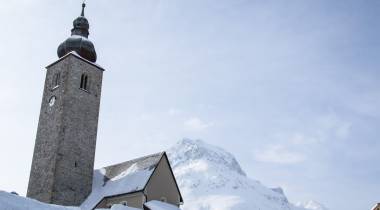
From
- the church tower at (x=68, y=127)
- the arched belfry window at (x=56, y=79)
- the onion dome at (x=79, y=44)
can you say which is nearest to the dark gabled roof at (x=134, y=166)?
the church tower at (x=68, y=127)

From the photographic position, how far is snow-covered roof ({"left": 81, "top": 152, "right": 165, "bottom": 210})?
41.8 m

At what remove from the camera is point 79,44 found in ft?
165

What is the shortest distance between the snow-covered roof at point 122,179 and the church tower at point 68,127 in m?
1.01

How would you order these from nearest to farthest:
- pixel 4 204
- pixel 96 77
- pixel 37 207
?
1. pixel 4 204
2. pixel 37 207
3. pixel 96 77

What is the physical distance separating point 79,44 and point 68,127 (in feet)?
31.2

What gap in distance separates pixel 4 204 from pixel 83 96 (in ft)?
92.8

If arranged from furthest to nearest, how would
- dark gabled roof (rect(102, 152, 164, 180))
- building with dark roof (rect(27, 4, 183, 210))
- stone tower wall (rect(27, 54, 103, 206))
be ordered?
stone tower wall (rect(27, 54, 103, 206)), dark gabled roof (rect(102, 152, 164, 180)), building with dark roof (rect(27, 4, 183, 210))

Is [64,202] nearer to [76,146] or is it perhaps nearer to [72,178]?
[72,178]

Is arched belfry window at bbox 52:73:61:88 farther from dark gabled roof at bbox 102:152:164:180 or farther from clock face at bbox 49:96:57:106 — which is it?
dark gabled roof at bbox 102:152:164:180

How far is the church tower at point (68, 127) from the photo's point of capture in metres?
43.7

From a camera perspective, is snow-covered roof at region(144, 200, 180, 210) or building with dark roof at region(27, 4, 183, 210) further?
building with dark roof at region(27, 4, 183, 210)

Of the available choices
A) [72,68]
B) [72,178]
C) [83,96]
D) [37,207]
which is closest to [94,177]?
[72,178]

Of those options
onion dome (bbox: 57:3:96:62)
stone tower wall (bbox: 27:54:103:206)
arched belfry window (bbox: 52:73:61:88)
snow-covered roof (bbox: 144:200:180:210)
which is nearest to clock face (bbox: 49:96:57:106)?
stone tower wall (bbox: 27:54:103:206)

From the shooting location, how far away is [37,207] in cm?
2188
